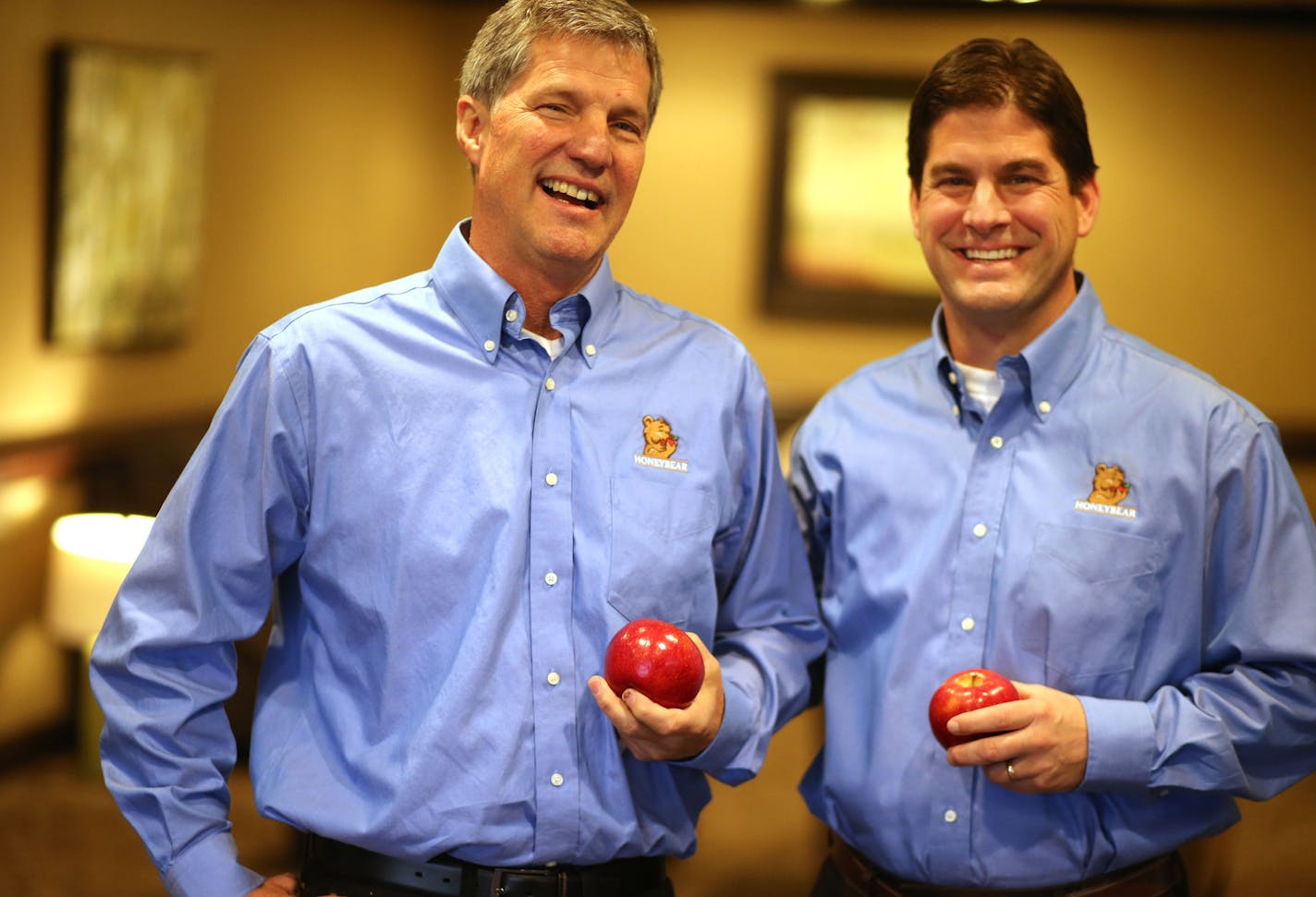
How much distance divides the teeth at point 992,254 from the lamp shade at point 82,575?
3074 mm

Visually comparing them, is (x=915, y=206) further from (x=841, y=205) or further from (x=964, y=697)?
(x=841, y=205)

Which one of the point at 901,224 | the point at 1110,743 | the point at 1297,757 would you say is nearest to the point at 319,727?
the point at 1110,743

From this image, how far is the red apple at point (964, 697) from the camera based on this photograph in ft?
6.43

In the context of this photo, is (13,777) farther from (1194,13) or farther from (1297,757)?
(1194,13)

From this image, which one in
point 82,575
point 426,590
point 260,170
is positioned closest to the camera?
point 426,590

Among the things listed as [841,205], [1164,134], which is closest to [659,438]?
[841,205]

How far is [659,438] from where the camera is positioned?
80.8 inches

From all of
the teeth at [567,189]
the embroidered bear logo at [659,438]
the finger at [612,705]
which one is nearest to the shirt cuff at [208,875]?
the finger at [612,705]

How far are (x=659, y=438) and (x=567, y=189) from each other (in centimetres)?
40

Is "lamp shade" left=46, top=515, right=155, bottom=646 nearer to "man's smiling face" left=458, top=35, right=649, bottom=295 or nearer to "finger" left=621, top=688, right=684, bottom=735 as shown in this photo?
"man's smiling face" left=458, top=35, right=649, bottom=295

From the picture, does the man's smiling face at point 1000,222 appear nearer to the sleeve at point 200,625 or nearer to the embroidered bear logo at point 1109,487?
the embroidered bear logo at point 1109,487

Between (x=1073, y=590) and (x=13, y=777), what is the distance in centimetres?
421

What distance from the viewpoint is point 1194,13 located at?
702 centimetres

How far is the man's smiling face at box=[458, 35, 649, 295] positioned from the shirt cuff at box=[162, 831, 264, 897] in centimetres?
95
